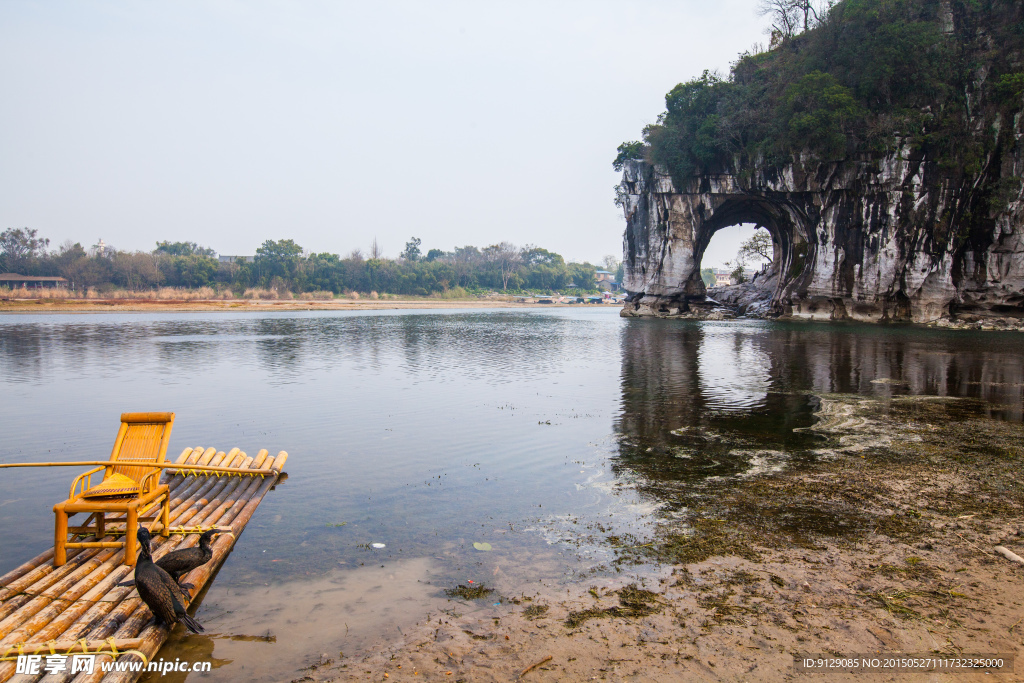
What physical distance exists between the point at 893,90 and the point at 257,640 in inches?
1930

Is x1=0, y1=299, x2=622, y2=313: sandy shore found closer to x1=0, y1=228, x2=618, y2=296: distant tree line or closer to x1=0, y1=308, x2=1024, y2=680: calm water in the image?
x1=0, y1=228, x2=618, y2=296: distant tree line

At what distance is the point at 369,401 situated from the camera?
48.0 feet

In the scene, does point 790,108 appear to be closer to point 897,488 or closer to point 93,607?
point 897,488

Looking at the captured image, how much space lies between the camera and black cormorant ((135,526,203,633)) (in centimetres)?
438

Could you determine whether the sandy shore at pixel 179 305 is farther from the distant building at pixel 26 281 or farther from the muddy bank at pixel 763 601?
the muddy bank at pixel 763 601

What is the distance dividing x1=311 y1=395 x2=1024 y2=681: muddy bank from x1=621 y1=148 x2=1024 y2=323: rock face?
3994cm

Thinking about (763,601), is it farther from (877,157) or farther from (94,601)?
(877,157)

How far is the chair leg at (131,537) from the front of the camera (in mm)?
5277

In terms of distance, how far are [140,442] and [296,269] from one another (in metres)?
92.7

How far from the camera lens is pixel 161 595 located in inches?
173

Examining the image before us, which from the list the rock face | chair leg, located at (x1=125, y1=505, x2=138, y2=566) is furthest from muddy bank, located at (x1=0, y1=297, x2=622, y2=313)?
chair leg, located at (x1=125, y1=505, x2=138, y2=566)

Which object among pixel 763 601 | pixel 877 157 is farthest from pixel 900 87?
pixel 763 601

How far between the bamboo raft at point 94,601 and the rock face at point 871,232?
45536 millimetres

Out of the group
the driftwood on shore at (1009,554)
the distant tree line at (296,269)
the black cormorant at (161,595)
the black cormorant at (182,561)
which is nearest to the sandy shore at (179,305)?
the distant tree line at (296,269)
